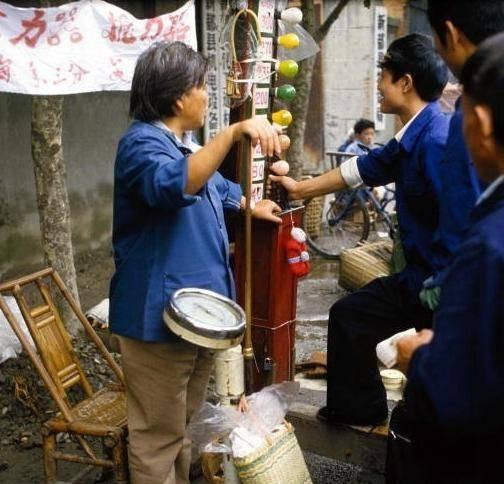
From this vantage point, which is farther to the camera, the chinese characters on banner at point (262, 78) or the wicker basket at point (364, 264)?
the wicker basket at point (364, 264)

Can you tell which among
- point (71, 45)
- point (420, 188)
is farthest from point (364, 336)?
point (71, 45)

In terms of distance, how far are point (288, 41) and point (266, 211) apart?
3.45 feet

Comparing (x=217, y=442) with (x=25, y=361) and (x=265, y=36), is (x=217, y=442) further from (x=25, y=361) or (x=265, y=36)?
(x=25, y=361)

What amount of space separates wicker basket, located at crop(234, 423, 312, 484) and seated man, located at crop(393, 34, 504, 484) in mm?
1409

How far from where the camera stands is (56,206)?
19.7 ft

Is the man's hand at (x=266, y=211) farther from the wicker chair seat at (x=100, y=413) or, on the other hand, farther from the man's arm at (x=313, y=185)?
the wicker chair seat at (x=100, y=413)

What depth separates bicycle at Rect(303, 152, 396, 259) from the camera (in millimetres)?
11631

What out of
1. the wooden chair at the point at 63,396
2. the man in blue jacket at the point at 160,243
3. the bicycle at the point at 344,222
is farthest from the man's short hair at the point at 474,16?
the bicycle at the point at 344,222

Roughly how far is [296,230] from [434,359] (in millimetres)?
2606

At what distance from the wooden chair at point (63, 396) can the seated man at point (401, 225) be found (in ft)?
4.04

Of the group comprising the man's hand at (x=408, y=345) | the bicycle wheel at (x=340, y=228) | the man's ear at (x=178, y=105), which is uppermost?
the man's ear at (x=178, y=105)

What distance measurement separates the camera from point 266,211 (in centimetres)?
423

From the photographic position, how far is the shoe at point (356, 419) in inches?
156

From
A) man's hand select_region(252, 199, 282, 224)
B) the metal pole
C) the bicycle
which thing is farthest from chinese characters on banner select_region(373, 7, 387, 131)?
the metal pole
